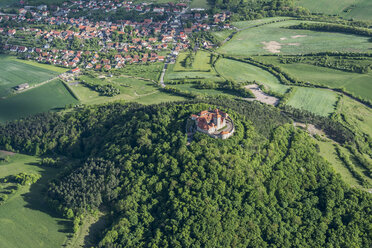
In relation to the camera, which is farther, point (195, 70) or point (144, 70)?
point (144, 70)

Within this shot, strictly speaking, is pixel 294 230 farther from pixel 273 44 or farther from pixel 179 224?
pixel 273 44

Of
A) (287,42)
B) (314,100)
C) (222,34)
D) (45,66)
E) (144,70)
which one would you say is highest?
(222,34)

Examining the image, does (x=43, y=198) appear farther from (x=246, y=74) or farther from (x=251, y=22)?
(x=251, y=22)

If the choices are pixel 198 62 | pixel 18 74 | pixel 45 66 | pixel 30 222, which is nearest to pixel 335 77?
pixel 198 62

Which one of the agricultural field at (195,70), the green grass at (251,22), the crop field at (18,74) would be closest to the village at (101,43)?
the green grass at (251,22)

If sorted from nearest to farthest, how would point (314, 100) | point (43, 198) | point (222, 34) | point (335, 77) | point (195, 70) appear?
point (43, 198) → point (314, 100) → point (335, 77) → point (195, 70) → point (222, 34)

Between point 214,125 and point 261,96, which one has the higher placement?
point 214,125

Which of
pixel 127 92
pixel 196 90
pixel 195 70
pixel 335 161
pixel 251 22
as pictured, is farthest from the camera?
pixel 251 22

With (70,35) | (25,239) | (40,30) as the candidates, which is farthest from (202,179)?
(40,30)
